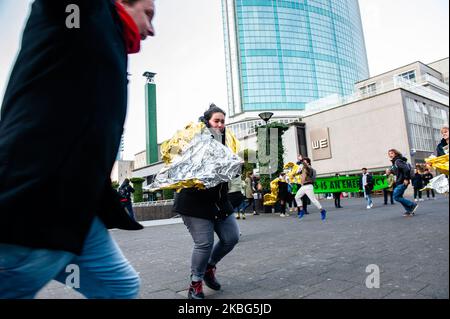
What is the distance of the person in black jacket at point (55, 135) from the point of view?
98 cm

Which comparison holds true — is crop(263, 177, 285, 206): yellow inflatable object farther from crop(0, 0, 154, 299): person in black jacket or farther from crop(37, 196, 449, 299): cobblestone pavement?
crop(0, 0, 154, 299): person in black jacket

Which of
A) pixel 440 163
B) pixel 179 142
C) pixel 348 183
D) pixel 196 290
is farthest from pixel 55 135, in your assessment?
pixel 348 183

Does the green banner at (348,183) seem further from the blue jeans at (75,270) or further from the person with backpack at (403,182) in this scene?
the blue jeans at (75,270)

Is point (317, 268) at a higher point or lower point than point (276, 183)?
lower

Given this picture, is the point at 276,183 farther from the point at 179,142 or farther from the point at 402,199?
the point at 179,142

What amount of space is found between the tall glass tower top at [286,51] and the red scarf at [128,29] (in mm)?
69405

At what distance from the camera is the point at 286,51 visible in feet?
251

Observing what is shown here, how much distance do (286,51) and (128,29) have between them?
81005mm

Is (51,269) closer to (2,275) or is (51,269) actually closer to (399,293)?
(2,275)

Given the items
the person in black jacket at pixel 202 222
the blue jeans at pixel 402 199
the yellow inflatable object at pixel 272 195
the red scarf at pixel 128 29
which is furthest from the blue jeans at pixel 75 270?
the yellow inflatable object at pixel 272 195

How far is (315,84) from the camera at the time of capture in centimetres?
8119

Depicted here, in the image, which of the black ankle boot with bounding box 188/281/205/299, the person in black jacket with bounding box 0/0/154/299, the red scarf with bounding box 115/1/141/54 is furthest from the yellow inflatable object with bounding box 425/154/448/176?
the person in black jacket with bounding box 0/0/154/299
